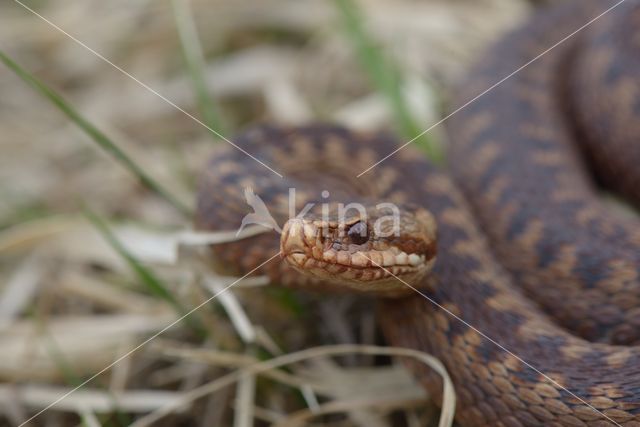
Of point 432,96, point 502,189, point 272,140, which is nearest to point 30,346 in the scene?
point 272,140

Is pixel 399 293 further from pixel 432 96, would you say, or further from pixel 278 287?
pixel 432 96

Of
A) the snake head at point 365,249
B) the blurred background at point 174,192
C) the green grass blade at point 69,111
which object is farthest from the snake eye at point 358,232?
the green grass blade at point 69,111

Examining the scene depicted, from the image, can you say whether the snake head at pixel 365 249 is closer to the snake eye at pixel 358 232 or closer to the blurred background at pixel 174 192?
the snake eye at pixel 358 232

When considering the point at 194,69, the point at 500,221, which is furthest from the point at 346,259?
the point at 194,69

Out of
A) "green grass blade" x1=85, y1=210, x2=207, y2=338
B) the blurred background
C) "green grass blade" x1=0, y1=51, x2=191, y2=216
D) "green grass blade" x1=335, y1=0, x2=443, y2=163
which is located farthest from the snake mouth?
"green grass blade" x1=335, y1=0, x2=443, y2=163

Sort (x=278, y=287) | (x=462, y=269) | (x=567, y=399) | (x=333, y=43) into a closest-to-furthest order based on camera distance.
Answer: (x=567, y=399) → (x=462, y=269) → (x=278, y=287) → (x=333, y=43)

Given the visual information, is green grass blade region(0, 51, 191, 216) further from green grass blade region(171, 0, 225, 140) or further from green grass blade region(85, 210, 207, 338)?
green grass blade region(171, 0, 225, 140)
